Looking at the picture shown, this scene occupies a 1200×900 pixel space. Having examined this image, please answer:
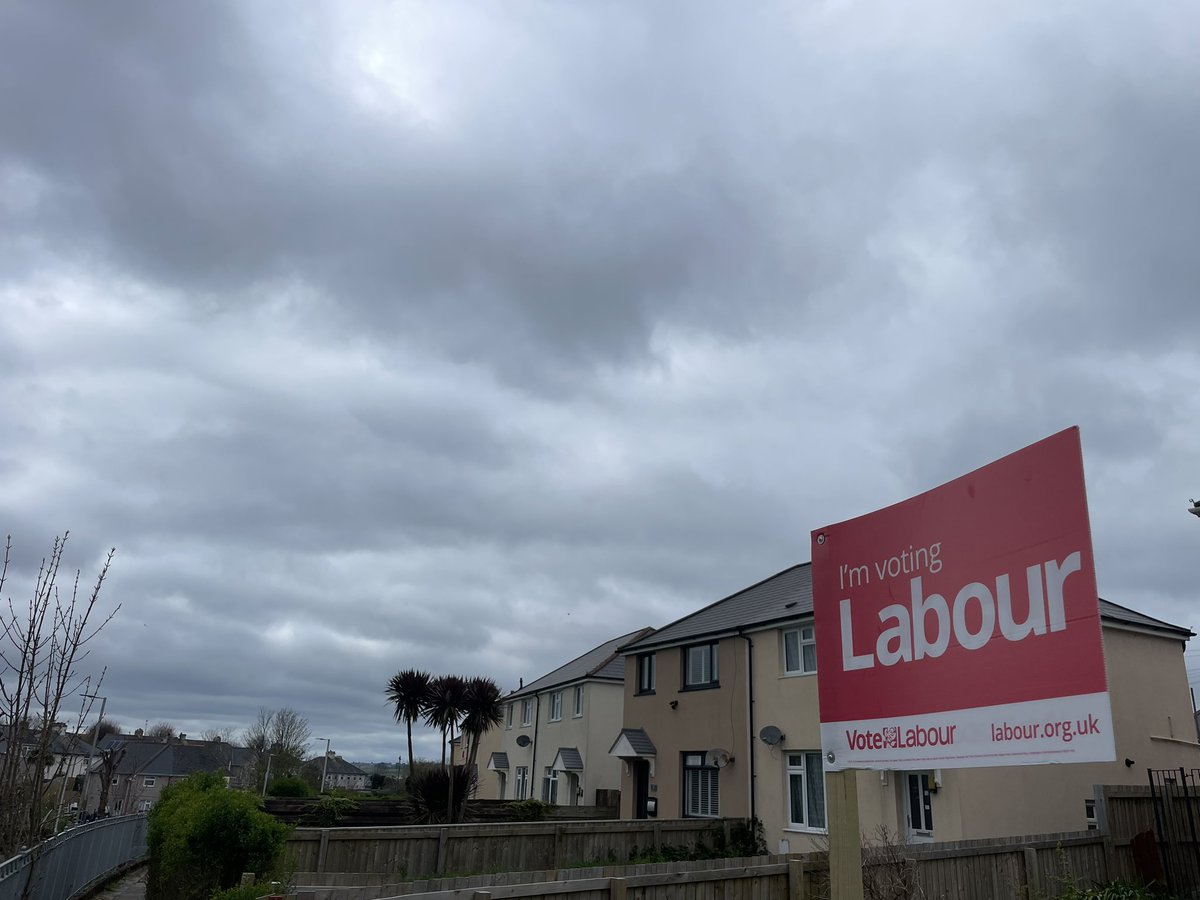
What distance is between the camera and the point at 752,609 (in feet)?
76.9

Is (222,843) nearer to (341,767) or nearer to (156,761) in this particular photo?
(156,761)

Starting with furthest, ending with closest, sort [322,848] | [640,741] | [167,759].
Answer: [167,759] < [640,741] < [322,848]

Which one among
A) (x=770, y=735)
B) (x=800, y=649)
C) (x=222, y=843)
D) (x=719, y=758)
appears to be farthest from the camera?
(x=719, y=758)

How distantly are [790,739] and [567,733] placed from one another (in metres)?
17.6

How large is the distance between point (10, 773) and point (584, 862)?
10.2 m

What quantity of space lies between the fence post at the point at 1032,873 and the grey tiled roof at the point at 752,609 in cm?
879

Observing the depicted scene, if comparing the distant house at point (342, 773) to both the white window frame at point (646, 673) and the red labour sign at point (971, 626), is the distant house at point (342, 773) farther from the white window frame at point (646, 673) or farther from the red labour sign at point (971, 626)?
the red labour sign at point (971, 626)

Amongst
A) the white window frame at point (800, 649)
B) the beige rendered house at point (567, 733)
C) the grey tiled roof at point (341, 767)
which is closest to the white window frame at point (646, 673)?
the beige rendered house at point (567, 733)

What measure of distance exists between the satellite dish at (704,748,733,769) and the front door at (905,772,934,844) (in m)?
5.76

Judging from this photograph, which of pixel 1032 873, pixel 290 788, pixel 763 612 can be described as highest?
pixel 763 612

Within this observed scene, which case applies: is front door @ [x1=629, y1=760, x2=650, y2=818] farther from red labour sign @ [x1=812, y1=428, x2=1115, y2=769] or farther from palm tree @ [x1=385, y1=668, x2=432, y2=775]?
red labour sign @ [x1=812, y1=428, x2=1115, y2=769]

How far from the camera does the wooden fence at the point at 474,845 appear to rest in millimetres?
14523

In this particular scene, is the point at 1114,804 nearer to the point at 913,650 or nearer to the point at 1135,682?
the point at 1135,682

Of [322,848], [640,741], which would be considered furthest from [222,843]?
[640,741]
